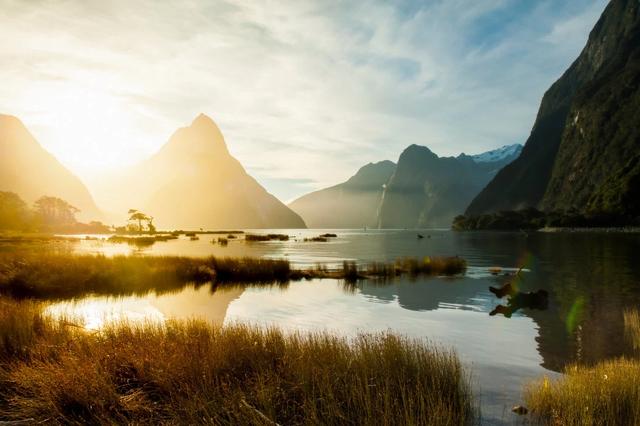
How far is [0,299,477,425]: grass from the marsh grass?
57.8 inches

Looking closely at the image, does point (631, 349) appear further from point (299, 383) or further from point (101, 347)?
point (101, 347)

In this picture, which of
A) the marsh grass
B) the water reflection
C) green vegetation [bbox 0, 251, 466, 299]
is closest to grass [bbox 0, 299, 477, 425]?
the marsh grass

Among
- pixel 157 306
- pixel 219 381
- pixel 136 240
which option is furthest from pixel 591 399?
pixel 136 240

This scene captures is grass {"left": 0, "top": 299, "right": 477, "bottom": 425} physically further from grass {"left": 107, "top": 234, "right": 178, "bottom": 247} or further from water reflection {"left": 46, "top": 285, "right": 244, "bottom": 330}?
grass {"left": 107, "top": 234, "right": 178, "bottom": 247}

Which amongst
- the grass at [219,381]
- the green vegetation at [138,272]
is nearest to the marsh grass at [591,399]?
the grass at [219,381]

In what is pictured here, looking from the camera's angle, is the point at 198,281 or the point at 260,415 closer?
the point at 260,415

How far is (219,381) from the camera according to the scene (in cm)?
1001

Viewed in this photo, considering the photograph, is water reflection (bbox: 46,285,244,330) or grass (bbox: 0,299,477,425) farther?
water reflection (bbox: 46,285,244,330)

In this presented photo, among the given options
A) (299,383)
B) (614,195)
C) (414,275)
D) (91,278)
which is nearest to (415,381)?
(299,383)

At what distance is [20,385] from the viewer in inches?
380

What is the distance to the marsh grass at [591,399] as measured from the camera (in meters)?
8.13

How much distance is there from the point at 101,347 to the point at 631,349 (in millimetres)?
17409

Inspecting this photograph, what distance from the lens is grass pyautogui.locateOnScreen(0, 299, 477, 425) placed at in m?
8.12

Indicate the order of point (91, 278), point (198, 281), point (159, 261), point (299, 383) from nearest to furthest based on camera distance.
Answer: point (299, 383), point (91, 278), point (198, 281), point (159, 261)
